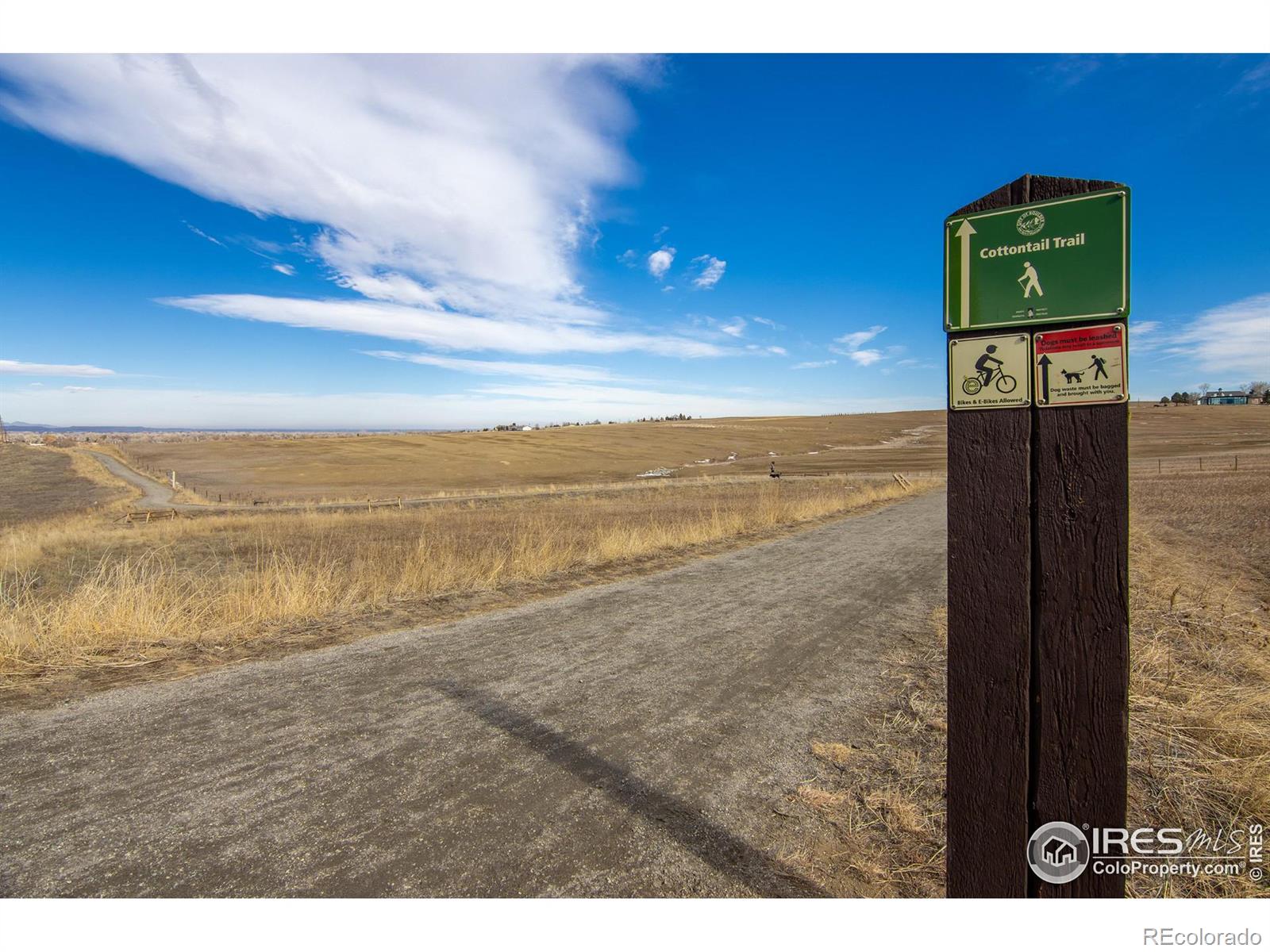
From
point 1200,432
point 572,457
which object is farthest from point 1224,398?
point 572,457

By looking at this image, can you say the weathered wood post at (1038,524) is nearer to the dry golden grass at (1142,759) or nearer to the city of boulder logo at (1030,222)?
the city of boulder logo at (1030,222)

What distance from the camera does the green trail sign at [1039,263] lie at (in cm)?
166

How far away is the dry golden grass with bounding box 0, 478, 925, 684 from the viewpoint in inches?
206

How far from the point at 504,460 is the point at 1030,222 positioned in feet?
195

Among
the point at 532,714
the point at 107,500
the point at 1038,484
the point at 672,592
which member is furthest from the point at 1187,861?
the point at 107,500

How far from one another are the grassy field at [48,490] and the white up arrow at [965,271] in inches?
1204

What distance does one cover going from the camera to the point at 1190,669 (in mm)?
4578

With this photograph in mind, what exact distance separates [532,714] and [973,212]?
3588mm

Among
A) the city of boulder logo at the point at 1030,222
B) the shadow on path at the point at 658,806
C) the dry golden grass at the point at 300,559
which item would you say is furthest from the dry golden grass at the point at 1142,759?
the dry golden grass at the point at 300,559

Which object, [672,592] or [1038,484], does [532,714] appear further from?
[672,592]

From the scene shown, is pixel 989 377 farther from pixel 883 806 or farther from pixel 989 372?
pixel 883 806

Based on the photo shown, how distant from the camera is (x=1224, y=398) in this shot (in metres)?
144

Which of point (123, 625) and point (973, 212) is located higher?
point (973, 212)
